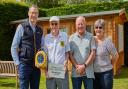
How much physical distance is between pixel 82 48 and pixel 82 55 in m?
0.12

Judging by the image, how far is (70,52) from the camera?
20.0ft

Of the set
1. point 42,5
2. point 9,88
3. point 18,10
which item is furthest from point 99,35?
point 42,5

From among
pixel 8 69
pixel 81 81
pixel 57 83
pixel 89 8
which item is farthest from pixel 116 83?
pixel 89 8

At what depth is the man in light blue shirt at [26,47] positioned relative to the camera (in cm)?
619

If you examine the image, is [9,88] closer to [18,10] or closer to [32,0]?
[18,10]

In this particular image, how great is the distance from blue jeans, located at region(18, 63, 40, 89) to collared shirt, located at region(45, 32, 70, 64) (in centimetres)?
43

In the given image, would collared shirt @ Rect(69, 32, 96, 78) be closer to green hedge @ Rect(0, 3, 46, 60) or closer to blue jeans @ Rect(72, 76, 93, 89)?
blue jeans @ Rect(72, 76, 93, 89)

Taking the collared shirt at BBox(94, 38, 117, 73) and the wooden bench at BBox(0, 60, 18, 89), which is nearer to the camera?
the collared shirt at BBox(94, 38, 117, 73)

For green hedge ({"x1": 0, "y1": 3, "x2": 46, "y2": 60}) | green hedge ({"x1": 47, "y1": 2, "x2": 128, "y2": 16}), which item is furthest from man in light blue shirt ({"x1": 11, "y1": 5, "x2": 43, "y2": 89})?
green hedge ({"x1": 47, "y1": 2, "x2": 128, "y2": 16})

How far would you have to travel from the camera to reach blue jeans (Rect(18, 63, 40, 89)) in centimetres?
623

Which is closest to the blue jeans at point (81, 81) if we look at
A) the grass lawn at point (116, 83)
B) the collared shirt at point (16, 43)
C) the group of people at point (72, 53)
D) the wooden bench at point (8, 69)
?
the group of people at point (72, 53)

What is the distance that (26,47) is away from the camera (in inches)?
244

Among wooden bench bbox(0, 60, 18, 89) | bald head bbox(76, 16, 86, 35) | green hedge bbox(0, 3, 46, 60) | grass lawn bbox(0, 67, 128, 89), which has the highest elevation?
bald head bbox(76, 16, 86, 35)

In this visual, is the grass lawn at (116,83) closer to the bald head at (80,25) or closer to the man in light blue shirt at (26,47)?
the man in light blue shirt at (26,47)
